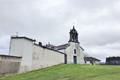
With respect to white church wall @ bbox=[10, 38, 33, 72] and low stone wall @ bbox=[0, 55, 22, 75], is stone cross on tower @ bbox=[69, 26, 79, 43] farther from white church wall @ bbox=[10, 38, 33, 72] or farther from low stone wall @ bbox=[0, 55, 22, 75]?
low stone wall @ bbox=[0, 55, 22, 75]

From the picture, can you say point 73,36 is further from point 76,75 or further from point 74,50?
point 76,75

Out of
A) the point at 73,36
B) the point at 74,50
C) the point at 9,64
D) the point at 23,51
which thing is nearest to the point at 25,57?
the point at 23,51

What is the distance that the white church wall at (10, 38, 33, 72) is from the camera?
37.1 m

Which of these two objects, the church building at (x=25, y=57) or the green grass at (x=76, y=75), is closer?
the green grass at (x=76, y=75)

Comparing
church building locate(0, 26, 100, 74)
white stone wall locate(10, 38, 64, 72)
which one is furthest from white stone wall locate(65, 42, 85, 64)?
white stone wall locate(10, 38, 64, 72)

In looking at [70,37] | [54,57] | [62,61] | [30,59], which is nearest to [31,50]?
[30,59]

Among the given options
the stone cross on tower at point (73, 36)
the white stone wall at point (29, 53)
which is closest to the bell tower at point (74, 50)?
the stone cross on tower at point (73, 36)

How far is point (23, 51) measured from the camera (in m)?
37.4

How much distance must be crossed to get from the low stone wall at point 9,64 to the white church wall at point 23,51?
1.18 meters

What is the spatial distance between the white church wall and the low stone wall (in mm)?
1181

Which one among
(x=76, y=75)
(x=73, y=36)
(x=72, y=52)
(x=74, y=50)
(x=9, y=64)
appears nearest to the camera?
(x=76, y=75)

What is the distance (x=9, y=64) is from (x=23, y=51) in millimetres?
4253

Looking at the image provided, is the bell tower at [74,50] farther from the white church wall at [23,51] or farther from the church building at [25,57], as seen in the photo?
the white church wall at [23,51]

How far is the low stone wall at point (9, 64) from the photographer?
107ft
